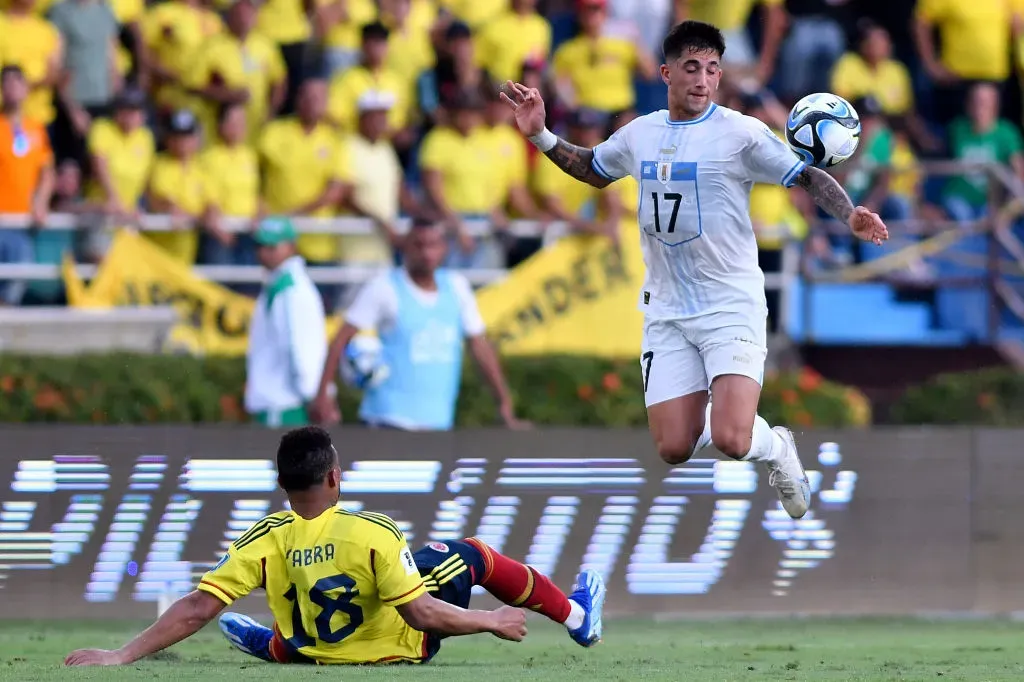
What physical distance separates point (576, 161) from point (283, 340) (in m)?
3.43

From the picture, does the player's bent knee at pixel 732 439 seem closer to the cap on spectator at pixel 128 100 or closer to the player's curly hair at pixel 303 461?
the player's curly hair at pixel 303 461

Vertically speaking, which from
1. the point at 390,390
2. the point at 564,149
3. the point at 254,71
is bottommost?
the point at 390,390

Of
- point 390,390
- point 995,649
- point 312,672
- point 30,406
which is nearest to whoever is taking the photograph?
point 312,672

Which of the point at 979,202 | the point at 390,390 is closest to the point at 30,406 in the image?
the point at 390,390

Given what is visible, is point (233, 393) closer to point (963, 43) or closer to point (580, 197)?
point (580, 197)

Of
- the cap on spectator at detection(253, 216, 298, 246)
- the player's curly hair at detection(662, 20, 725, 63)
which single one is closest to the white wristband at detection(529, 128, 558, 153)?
the player's curly hair at detection(662, 20, 725, 63)

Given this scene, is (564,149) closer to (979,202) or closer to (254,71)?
(254,71)

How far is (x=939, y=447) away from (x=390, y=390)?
10.9 ft

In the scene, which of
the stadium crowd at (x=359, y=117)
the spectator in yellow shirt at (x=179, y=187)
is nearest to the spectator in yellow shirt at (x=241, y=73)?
the stadium crowd at (x=359, y=117)

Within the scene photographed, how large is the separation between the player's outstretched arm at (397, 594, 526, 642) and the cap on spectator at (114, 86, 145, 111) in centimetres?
882

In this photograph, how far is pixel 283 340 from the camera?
39.4ft

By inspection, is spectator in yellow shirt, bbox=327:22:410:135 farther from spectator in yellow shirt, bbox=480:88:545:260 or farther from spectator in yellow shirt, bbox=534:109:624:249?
spectator in yellow shirt, bbox=534:109:624:249

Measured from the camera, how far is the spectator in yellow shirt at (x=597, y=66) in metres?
16.7

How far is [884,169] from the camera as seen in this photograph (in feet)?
52.3
